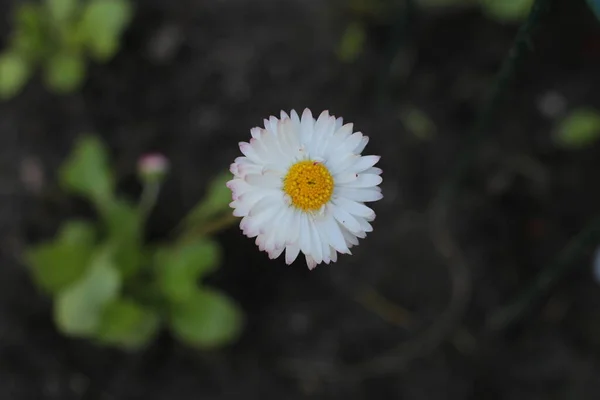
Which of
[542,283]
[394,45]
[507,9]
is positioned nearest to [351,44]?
[394,45]

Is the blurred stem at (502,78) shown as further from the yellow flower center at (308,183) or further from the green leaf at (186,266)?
the green leaf at (186,266)

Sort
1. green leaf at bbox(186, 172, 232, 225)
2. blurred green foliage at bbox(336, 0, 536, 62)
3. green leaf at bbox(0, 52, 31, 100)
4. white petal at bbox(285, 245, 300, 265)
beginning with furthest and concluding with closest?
blurred green foliage at bbox(336, 0, 536, 62) < green leaf at bbox(0, 52, 31, 100) < green leaf at bbox(186, 172, 232, 225) < white petal at bbox(285, 245, 300, 265)

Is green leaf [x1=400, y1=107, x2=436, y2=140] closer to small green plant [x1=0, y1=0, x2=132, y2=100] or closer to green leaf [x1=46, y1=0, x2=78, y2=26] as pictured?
small green plant [x1=0, y1=0, x2=132, y2=100]

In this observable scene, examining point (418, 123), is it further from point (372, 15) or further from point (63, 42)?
point (63, 42)

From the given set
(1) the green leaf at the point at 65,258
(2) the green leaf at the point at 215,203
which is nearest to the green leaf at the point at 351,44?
(2) the green leaf at the point at 215,203

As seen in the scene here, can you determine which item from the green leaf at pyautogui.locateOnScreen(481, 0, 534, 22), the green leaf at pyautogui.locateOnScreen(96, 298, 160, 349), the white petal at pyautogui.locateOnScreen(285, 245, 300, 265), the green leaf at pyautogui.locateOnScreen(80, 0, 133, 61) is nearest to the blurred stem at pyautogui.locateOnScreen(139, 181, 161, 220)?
the green leaf at pyautogui.locateOnScreen(96, 298, 160, 349)

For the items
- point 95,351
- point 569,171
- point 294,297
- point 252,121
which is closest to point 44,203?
point 95,351

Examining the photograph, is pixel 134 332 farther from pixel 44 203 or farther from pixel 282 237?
pixel 282 237

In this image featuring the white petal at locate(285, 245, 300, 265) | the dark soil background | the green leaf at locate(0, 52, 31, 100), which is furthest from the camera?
the green leaf at locate(0, 52, 31, 100)
